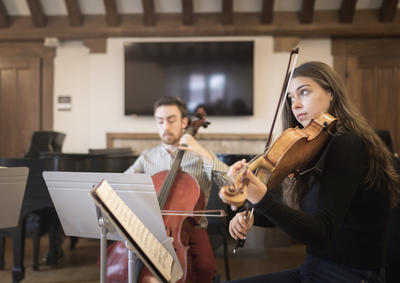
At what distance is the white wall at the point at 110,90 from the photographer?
430 centimetres

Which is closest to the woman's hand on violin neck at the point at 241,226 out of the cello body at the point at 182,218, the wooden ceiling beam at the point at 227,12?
the cello body at the point at 182,218

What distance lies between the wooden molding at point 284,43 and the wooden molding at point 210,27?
0.05m

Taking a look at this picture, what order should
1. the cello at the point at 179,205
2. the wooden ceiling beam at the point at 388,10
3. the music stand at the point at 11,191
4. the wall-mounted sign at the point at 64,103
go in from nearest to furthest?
the music stand at the point at 11,191
the cello at the point at 179,205
the wooden ceiling beam at the point at 388,10
the wall-mounted sign at the point at 64,103

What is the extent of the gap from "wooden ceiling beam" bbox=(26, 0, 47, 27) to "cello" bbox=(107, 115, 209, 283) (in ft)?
11.6

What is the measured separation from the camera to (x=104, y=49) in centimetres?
439

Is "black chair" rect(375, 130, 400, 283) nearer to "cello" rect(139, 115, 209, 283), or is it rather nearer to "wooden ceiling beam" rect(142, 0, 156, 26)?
"cello" rect(139, 115, 209, 283)

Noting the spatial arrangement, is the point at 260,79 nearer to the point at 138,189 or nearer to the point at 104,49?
the point at 104,49

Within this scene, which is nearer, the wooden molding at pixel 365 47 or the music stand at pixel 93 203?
the music stand at pixel 93 203

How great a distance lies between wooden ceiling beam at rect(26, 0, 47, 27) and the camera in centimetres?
422

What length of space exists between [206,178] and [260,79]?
2473 millimetres

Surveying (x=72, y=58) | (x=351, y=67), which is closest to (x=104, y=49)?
(x=72, y=58)

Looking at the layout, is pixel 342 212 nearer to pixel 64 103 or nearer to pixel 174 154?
pixel 174 154

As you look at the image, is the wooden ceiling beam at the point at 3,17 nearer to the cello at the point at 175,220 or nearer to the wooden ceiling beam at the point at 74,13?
the wooden ceiling beam at the point at 74,13

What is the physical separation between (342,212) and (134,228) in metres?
0.59
